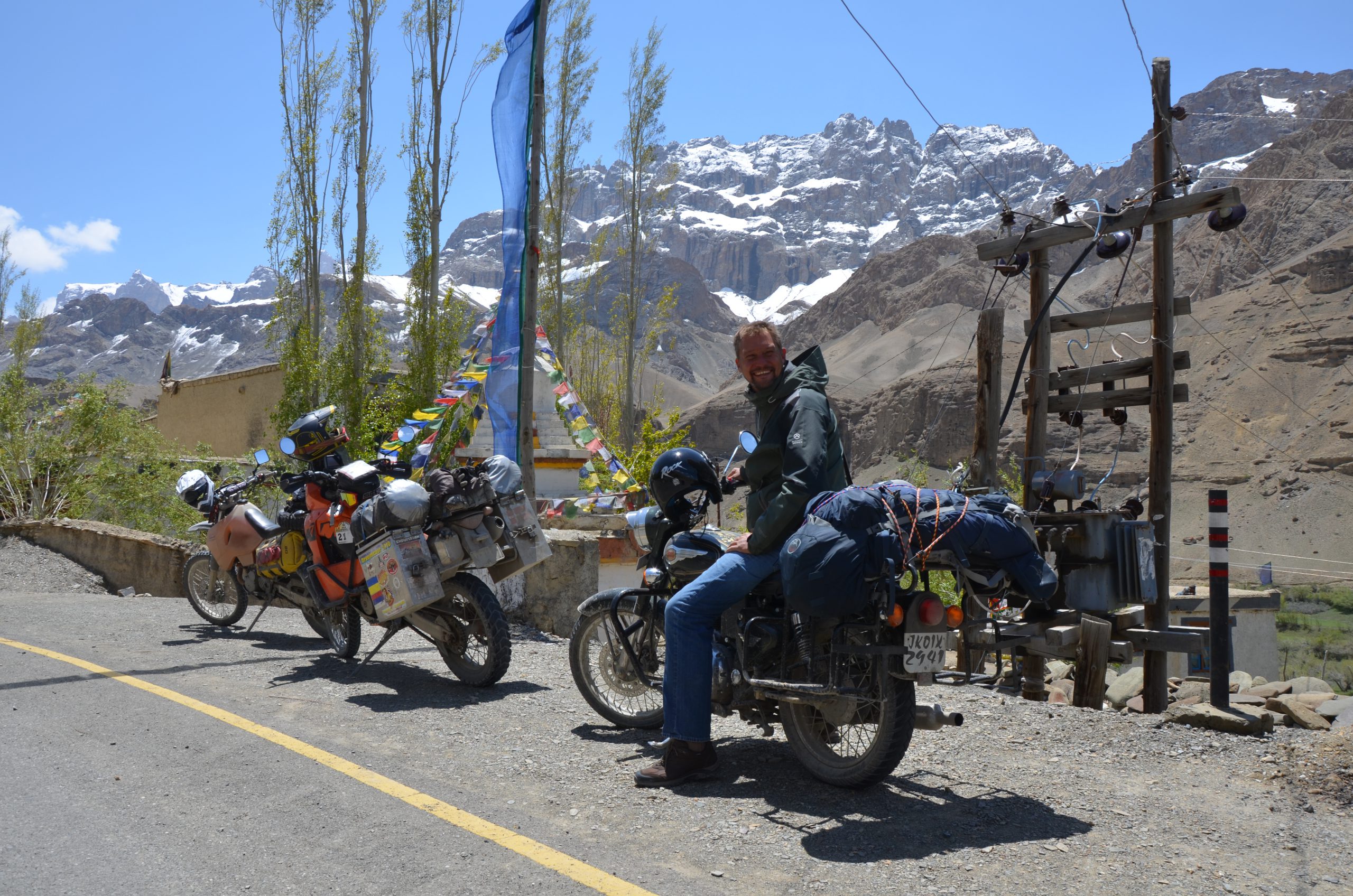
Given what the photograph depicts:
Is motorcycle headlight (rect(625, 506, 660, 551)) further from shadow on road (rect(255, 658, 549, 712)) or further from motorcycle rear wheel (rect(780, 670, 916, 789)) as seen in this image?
shadow on road (rect(255, 658, 549, 712))

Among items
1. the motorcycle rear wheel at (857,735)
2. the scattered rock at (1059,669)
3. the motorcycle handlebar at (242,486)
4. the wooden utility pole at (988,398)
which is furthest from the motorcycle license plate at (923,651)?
the scattered rock at (1059,669)

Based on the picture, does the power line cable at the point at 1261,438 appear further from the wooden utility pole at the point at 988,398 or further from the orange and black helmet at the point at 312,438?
the orange and black helmet at the point at 312,438

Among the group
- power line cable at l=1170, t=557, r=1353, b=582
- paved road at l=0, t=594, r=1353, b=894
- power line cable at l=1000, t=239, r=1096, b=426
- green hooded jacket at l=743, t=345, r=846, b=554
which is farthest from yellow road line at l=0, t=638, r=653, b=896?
power line cable at l=1170, t=557, r=1353, b=582

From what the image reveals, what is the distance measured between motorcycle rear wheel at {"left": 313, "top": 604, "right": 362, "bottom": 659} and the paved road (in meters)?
0.83

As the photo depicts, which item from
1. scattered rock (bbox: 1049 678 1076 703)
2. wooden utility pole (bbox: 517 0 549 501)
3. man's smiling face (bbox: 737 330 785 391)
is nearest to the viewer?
man's smiling face (bbox: 737 330 785 391)

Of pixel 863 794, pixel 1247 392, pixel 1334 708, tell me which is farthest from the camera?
pixel 1247 392

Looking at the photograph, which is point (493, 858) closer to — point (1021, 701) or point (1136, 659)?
point (1021, 701)

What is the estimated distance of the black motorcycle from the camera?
4.19m

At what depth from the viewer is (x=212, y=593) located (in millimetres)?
9453

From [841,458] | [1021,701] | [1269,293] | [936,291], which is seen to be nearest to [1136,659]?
[1021,701]

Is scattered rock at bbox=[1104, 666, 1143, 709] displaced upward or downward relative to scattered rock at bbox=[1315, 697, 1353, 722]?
downward

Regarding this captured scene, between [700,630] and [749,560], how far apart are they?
37 cm

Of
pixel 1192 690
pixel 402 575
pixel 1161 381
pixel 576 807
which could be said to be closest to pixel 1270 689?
pixel 1192 690

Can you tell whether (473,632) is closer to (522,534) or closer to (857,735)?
(522,534)
